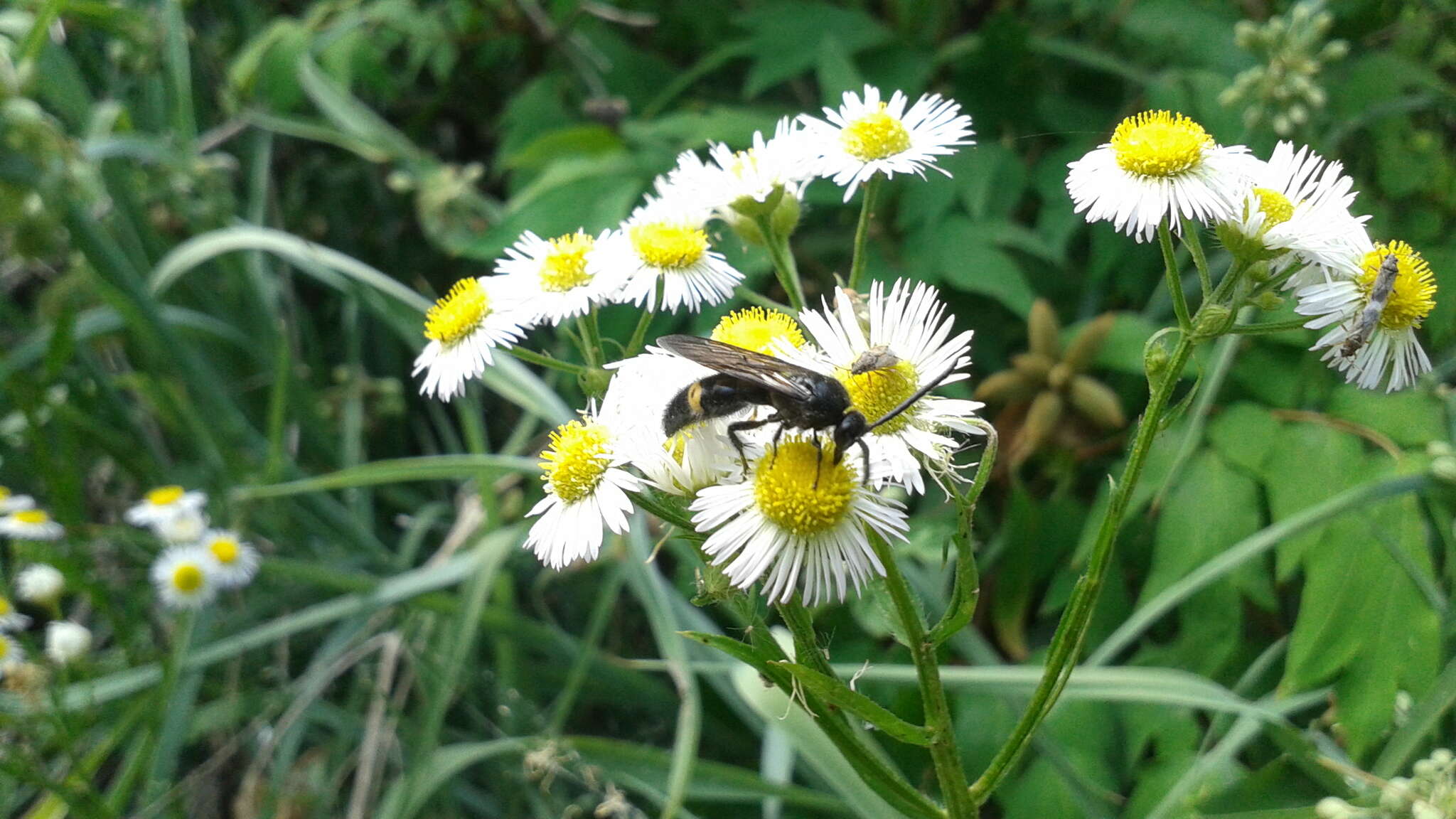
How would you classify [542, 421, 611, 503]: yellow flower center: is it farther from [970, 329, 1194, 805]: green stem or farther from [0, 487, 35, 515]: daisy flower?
[0, 487, 35, 515]: daisy flower

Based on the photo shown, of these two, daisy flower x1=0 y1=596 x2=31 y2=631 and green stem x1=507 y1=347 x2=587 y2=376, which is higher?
green stem x1=507 y1=347 x2=587 y2=376

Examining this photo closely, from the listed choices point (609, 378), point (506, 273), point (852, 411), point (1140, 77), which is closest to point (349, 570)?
point (506, 273)

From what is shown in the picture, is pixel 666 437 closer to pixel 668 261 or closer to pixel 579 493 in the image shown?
pixel 579 493

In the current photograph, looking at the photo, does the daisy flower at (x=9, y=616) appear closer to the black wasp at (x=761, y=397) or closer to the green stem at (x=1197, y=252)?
the black wasp at (x=761, y=397)


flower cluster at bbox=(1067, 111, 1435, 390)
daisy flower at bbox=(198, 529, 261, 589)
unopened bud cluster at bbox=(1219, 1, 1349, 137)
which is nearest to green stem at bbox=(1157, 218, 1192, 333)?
flower cluster at bbox=(1067, 111, 1435, 390)

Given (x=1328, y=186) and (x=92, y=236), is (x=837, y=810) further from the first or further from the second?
(x=92, y=236)

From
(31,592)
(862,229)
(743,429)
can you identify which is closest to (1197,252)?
(862,229)
